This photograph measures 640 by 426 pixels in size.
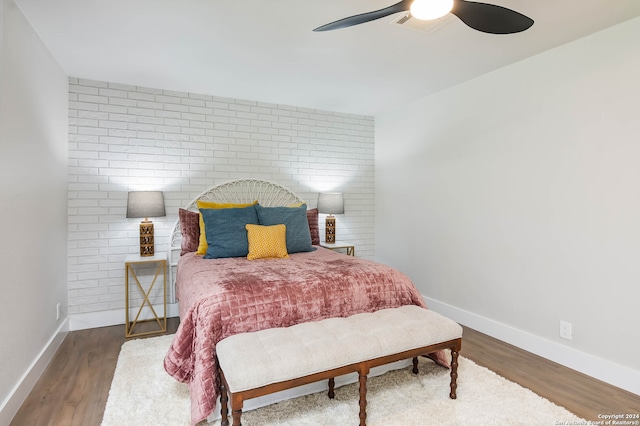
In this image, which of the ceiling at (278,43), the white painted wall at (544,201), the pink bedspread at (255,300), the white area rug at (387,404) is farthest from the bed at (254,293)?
the ceiling at (278,43)

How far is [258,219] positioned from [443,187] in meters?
2.00

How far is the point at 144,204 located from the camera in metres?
3.31

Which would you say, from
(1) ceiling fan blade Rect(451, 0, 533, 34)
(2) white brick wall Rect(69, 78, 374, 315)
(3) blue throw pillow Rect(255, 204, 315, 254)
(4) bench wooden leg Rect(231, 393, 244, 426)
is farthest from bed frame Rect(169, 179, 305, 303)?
(1) ceiling fan blade Rect(451, 0, 533, 34)

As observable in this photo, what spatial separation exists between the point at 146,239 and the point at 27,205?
124cm

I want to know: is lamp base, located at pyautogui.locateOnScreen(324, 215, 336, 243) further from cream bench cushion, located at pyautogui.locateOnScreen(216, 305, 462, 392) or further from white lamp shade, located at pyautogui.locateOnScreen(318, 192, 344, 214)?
cream bench cushion, located at pyautogui.locateOnScreen(216, 305, 462, 392)

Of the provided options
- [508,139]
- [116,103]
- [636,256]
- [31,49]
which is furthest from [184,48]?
[636,256]

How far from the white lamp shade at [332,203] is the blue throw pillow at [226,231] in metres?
1.16

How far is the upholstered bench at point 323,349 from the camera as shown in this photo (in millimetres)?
1606

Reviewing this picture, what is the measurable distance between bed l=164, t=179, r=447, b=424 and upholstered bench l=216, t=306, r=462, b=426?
4.3 inches

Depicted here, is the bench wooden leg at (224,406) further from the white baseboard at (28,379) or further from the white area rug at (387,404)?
the white baseboard at (28,379)

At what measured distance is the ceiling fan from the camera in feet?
5.45

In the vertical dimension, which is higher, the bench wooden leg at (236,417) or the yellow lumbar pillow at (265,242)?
the yellow lumbar pillow at (265,242)

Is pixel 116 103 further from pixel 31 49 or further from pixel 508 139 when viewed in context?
pixel 508 139

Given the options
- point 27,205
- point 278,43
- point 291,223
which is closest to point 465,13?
point 278,43
